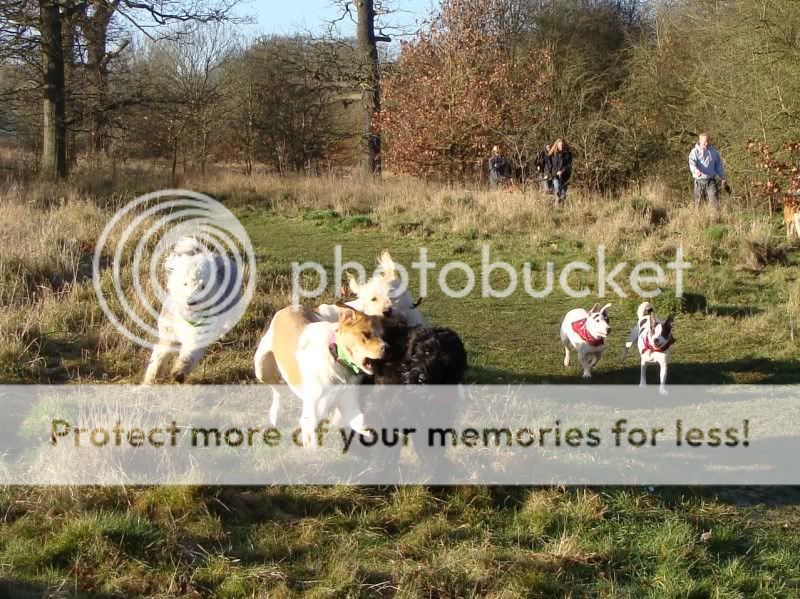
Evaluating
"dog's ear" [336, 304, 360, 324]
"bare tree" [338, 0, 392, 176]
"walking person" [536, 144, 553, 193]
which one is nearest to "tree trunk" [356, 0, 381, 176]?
"bare tree" [338, 0, 392, 176]

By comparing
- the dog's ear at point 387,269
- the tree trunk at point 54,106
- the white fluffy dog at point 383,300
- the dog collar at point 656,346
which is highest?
the tree trunk at point 54,106

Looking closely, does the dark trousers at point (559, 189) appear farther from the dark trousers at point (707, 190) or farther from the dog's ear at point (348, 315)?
the dog's ear at point (348, 315)

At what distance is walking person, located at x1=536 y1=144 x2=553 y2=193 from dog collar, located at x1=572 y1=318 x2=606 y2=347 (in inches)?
420

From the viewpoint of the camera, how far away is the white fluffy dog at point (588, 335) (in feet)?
24.7

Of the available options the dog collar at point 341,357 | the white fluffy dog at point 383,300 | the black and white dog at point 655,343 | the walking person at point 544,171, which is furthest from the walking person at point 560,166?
the dog collar at point 341,357

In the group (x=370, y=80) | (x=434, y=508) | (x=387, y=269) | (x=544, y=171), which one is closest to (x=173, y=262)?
(x=387, y=269)

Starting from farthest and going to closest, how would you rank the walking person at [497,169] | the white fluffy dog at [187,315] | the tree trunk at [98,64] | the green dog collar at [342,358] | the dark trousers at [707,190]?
the tree trunk at [98,64], the walking person at [497,169], the dark trousers at [707,190], the white fluffy dog at [187,315], the green dog collar at [342,358]

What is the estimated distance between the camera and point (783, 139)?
1709 centimetres

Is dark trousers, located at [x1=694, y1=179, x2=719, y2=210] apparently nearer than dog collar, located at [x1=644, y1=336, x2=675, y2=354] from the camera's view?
No

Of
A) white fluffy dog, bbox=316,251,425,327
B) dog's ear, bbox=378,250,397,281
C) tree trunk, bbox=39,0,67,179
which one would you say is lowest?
white fluffy dog, bbox=316,251,425,327

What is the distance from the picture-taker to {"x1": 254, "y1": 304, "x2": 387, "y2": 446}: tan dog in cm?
485

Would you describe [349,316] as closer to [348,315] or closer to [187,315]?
[348,315]

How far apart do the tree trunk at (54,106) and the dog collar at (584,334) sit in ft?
54.9

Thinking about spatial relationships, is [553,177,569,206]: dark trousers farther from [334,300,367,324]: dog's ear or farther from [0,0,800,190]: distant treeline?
[334,300,367,324]: dog's ear
